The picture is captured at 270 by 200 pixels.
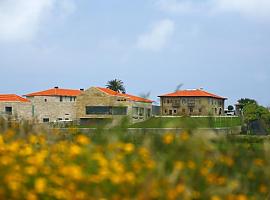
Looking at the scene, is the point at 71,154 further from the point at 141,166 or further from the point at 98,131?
the point at 98,131

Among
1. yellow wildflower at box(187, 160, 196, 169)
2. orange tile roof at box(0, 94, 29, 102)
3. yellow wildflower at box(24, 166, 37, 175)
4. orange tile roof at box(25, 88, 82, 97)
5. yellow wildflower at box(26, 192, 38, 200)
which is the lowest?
yellow wildflower at box(26, 192, 38, 200)

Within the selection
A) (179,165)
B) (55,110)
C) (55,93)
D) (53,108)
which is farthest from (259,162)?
(55,93)

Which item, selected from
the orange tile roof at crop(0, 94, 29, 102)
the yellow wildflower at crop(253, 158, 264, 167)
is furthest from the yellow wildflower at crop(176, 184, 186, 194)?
the orange tile roof at crop(0, 94, 29, 102)

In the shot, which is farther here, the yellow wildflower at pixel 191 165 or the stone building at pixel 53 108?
the stone building at pixel 53 108

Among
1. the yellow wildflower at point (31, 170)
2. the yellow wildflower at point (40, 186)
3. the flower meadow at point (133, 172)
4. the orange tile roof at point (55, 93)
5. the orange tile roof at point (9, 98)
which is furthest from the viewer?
the orange tile roof at point (55, 93)

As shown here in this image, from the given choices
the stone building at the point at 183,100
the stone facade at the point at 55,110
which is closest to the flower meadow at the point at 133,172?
the stone facade at the point at 55,110

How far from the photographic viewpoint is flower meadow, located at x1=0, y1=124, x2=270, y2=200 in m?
3.88

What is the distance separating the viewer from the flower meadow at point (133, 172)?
388 cm

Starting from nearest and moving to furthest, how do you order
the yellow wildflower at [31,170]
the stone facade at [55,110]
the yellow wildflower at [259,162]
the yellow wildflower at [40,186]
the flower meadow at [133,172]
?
the yellow wildflower at [40,186] < the flower meadow at [133,172] < the yellow wildflower at [31,170] < the yellow wildflower at [259,162] < the stone facade at [55,110]

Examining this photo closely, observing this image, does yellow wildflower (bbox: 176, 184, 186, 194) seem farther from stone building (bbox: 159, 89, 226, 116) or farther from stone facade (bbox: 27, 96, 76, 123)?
stone building (bbox: 159, 89, 226, 116)

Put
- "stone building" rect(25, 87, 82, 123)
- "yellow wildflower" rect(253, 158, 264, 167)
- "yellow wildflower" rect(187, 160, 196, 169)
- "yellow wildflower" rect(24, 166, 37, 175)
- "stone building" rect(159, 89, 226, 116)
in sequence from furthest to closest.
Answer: "stone building" rect(159, 89, 226, 116) → "stone building" rect(25, 87, 82, 123) → "yellow wildflower" rect(253, 158, 264, 167) → "yellow wildflower" rect(187, 160, 196, 169) → "yellow wildflower" rect(24, 166, 37, 175)

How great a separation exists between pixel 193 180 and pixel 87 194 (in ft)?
3.26

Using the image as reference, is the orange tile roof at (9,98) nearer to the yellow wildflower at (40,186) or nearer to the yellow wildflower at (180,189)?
the yellow wildflower at (40,186)

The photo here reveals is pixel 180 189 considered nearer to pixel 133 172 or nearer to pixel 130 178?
pixel 130 178
